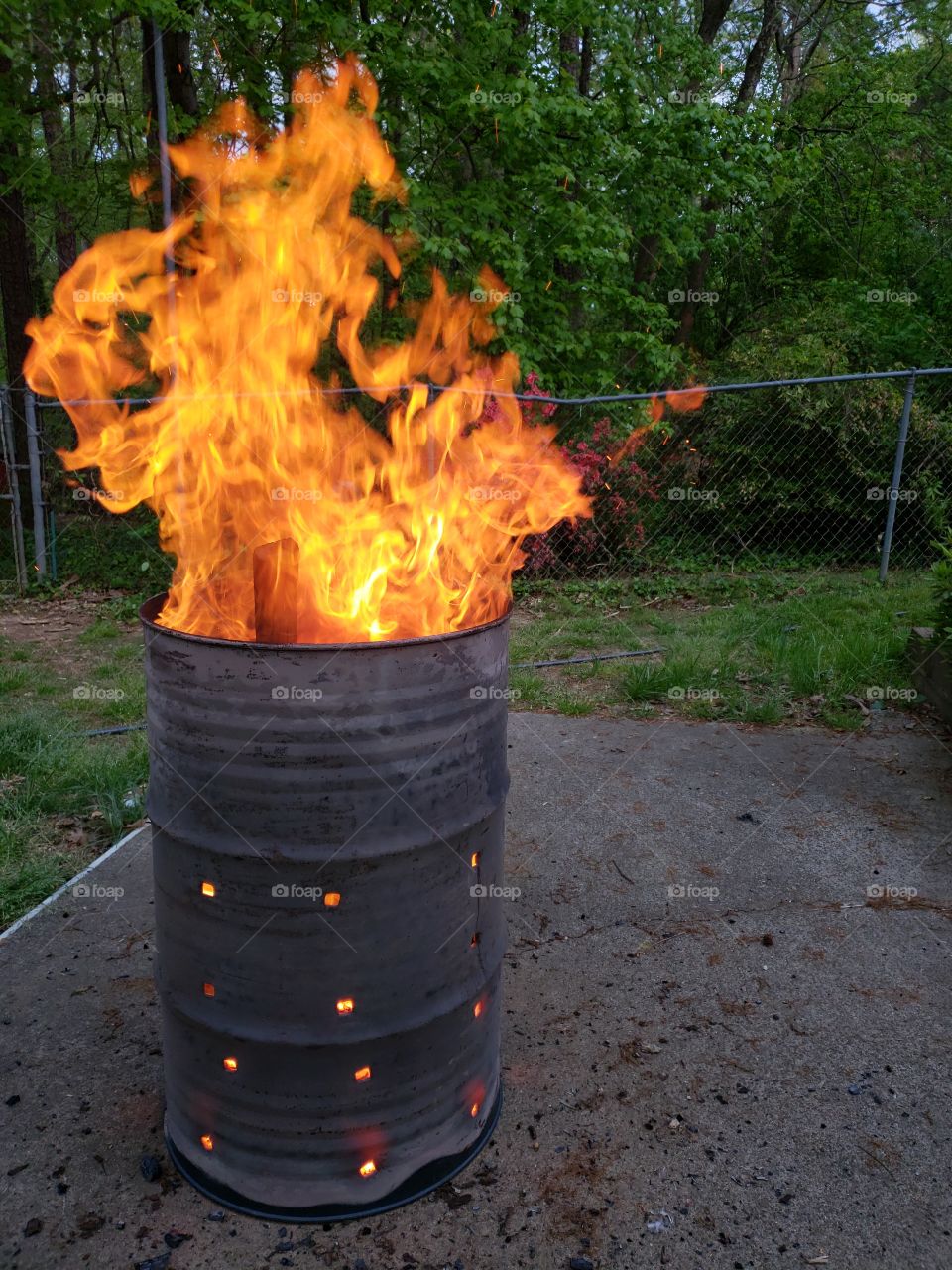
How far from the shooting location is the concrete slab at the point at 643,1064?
217cm

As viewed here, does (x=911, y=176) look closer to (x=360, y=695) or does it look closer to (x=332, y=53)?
(x=332, y=53)

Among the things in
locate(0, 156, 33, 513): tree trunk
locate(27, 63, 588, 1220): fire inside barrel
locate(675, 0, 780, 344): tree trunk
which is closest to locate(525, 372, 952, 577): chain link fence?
locate(675, 0, 780, 344): tree trunk

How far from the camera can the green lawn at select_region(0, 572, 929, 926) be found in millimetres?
4352

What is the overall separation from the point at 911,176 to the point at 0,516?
15.3 m

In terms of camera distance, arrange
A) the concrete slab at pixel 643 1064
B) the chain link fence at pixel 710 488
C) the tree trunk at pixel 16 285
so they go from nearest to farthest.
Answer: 1. the concrete slab at pixel 643 1064
2. the chain link fence at pixel 710 488
3. the tree trunk at pixel 16 285

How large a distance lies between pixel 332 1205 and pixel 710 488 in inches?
365

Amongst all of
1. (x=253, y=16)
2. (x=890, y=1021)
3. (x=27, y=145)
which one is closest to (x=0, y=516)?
(x=27, y=145)

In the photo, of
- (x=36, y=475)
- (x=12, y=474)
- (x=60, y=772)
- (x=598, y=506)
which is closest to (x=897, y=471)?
(x=598, y=506)

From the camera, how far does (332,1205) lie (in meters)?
2.22

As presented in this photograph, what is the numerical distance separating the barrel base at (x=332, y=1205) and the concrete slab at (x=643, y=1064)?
1.1 inches

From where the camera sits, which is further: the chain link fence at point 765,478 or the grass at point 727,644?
the chain link fence at point 765,478

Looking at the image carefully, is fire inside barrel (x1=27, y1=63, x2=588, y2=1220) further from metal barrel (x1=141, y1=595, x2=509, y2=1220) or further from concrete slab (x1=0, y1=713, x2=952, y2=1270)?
concrete slab (x1=0, y1=713, x2=952, y2=1270)

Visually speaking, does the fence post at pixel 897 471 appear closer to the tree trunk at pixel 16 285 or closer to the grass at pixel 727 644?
the grass at pixel 727 644

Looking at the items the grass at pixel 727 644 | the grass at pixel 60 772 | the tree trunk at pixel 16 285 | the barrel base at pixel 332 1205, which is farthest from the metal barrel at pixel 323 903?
the tree trunk at pixel 16 285
